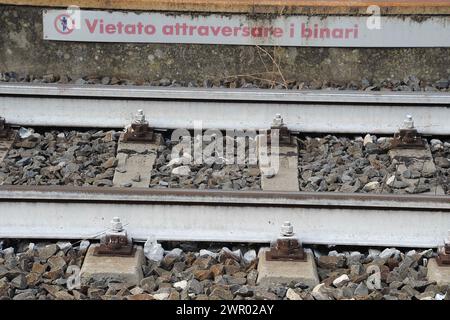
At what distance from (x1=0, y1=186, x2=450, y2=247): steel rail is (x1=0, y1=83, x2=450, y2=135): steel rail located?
1975 mm

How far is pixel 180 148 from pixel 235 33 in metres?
2.34

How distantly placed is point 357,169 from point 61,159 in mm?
2342

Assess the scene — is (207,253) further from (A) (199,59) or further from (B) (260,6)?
(B) (260,6)

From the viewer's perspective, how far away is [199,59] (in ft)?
32.8

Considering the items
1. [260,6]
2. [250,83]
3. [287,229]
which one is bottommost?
[287,229]

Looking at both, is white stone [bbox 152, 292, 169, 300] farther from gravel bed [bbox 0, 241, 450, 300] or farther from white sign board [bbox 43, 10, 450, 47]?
white sign board [bbox 43, 10, 450, 47]

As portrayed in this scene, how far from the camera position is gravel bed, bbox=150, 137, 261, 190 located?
7.39 metres

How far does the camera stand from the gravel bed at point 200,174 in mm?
7391

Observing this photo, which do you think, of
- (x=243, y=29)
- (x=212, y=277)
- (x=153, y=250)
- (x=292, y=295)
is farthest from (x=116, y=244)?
(x=243, y=29)

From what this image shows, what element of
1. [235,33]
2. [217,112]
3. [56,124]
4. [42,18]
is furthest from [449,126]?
[42,18]

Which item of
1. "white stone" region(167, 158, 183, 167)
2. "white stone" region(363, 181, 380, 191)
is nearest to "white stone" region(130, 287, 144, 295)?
"white stone" region(167, 158, 183, 167)
